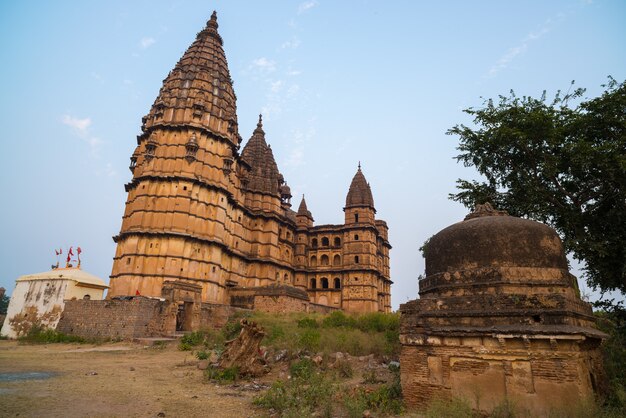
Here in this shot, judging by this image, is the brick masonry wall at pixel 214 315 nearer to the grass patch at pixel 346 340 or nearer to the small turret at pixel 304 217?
the grass patch at pixel 346 340

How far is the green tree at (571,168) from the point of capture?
11141 mm

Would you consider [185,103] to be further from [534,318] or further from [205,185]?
[534,318]

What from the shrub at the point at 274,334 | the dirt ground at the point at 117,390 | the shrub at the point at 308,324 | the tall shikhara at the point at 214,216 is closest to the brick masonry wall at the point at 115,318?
the tall shikhara at the point at 214,216

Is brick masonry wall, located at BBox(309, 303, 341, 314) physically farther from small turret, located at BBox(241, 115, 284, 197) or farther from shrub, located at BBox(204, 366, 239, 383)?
shrub, located at BBox(204, 366, 239, 383)

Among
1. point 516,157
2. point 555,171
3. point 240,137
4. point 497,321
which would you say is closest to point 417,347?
point 497,321

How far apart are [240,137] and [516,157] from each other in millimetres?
23002

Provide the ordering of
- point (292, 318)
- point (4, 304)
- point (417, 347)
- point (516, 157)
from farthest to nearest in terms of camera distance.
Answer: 1. point (4, 304)
2. point (292, 318)
3. point (516, 157)
4. point (417, 347)

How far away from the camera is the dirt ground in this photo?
6547mm

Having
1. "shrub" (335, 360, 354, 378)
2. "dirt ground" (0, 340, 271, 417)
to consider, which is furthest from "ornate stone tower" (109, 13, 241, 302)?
"shrub" (335, 360, 354, 378)

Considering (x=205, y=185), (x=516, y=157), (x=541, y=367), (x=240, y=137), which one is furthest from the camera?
(x=240, y=137)

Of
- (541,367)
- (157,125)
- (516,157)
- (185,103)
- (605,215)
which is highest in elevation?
(185,103)

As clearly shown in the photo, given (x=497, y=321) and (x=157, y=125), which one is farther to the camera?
(x=157, y=125)

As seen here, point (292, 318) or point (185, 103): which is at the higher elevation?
point (185, 103)

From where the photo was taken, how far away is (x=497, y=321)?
6258 mm
